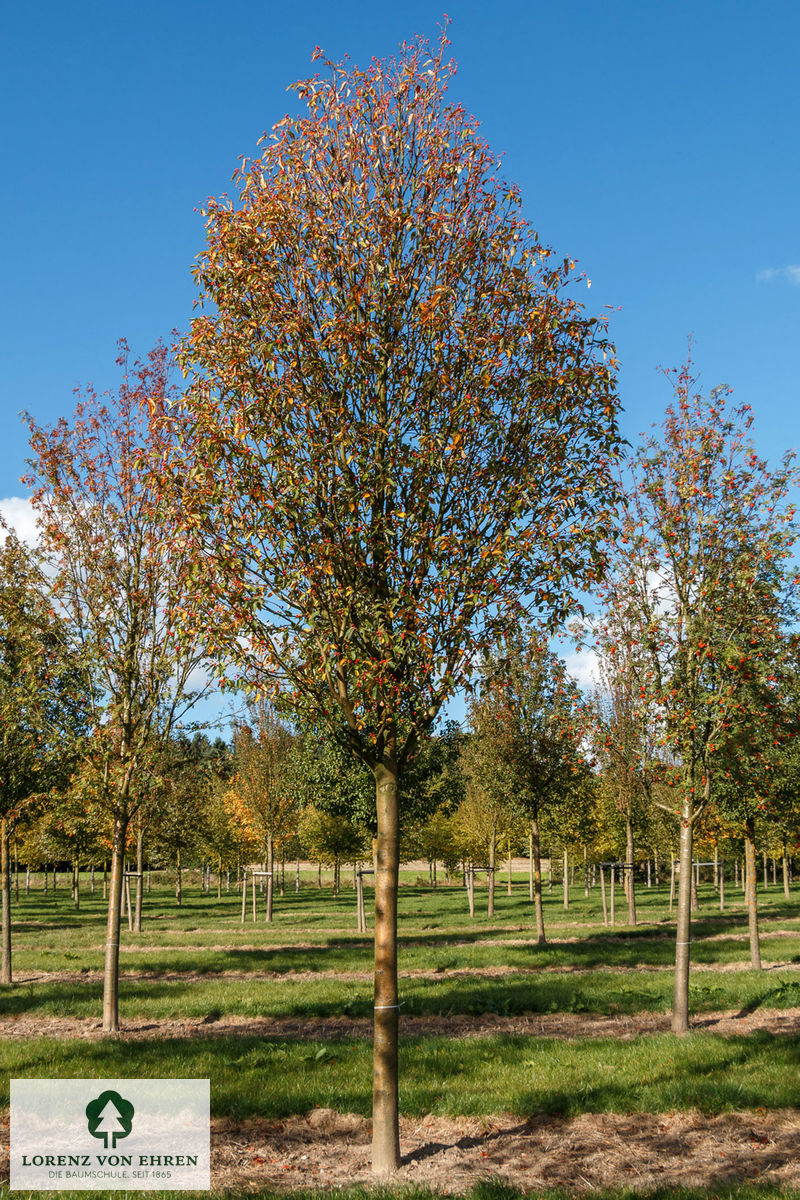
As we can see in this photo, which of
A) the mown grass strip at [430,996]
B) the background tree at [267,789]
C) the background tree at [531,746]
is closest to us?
the mown grass strip at [430,996]

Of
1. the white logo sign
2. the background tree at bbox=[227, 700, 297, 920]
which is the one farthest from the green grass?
the background tree at bbox=[227, 700, 297, 920]

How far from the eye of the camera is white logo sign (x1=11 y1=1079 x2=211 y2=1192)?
23.8 feet

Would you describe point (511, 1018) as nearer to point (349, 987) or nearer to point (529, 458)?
point (349, 987)

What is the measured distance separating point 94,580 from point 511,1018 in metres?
10.3

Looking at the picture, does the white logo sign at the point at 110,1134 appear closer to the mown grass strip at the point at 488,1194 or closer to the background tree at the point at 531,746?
the mown grass strip at the point at 488,1194

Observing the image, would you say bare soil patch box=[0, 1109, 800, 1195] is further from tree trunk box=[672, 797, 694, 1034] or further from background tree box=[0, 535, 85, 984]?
background tree box=[0, 535, 85, 984]

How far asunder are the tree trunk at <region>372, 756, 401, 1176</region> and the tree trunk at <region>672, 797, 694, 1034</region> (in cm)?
667

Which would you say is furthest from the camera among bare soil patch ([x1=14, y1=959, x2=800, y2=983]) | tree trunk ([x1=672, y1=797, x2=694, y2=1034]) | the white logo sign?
bare soil patch ([x1=14, y1=959, x2=800, y2=983])

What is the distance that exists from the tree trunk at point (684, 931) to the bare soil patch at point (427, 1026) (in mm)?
394

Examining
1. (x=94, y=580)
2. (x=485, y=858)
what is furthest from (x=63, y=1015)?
(x=485, y=858)

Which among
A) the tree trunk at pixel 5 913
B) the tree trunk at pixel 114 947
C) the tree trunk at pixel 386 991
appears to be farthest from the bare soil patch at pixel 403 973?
the tree trunk at pixel 386 991

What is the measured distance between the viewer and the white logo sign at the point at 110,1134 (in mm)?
7242

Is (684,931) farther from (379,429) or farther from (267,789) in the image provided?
(267,789)

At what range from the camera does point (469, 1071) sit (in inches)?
408
